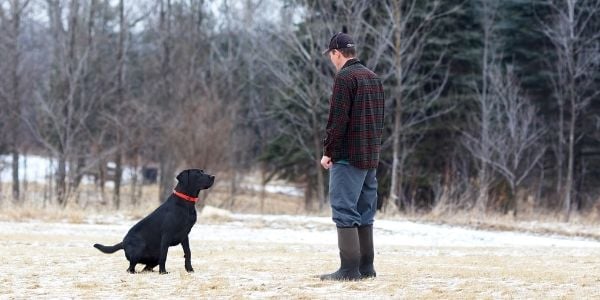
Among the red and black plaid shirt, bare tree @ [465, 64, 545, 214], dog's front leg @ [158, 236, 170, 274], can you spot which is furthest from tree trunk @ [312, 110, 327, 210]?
the red and black plaid shirt

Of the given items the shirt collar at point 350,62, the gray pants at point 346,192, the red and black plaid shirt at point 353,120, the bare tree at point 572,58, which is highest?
the bare tree at point 572,58

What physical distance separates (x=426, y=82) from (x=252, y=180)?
1688 cm

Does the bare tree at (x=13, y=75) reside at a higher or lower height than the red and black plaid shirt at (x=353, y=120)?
higher

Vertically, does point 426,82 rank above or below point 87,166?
above

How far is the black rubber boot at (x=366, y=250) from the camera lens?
7738 millimetres

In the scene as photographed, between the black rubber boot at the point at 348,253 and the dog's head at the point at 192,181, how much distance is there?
156 centimetres

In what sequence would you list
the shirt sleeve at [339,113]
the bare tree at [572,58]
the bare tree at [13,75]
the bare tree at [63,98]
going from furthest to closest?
1. the bare tree at [13,75]
2. the bare tree at [63,98]
3. the bare tree at [572,58]
4. the shirt sleeve at [339,113]

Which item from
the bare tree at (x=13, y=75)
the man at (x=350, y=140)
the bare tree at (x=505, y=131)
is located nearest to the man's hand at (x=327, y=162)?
the man at (x=350, y=140)

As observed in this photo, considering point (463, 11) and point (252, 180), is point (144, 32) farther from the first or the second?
point (463, 11)

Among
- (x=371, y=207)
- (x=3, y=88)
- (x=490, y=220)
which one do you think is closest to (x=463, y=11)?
(x=490, y=220)

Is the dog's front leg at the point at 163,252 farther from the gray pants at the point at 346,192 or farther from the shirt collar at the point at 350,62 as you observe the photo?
the shirt collar at the point at 350,62

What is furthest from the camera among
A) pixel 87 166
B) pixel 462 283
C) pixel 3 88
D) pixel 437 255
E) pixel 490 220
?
pixel 3 88

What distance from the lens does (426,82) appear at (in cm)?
3075

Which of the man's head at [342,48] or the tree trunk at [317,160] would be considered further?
the tree trunk at [317,160]
